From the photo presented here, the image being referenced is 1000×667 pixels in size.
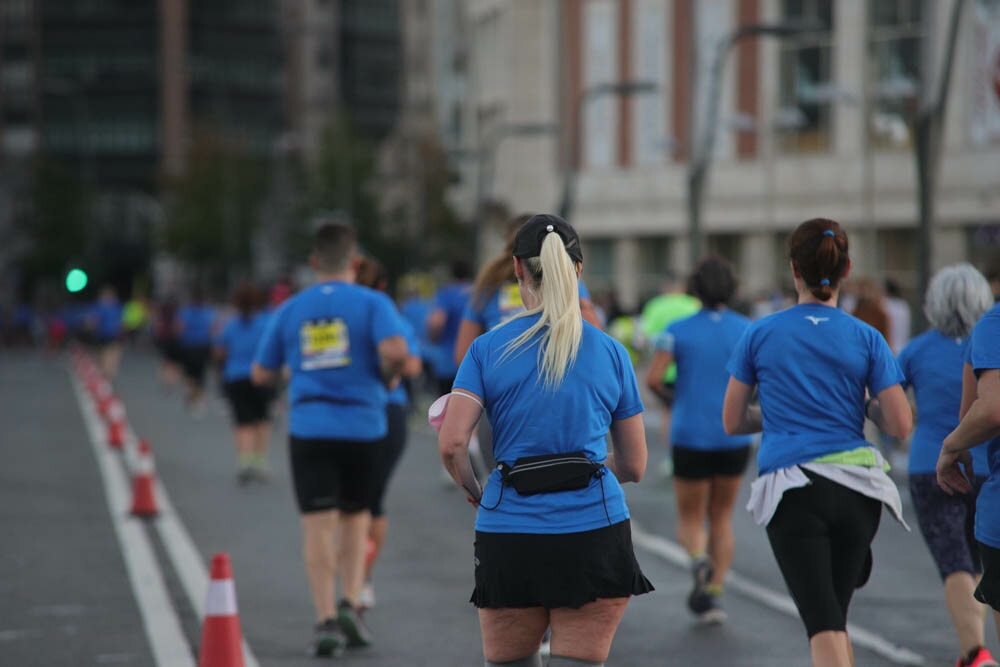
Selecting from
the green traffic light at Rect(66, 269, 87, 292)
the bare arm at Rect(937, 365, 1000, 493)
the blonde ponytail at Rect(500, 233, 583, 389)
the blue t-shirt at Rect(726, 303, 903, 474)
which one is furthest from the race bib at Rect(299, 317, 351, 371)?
the blonde ponytail at Rect(500, 233, 583, 389)

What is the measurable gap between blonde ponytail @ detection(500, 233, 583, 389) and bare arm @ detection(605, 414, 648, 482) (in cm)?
31

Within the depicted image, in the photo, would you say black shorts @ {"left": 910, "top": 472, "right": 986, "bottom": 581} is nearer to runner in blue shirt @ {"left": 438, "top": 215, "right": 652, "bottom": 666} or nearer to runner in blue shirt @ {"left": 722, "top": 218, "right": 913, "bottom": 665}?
runner in blue shirt @ {"left": 722, "top": 218, "right": 913, "bottom": 665}

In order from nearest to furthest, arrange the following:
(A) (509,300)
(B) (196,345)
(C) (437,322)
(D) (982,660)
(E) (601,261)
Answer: (D) (982,660) < (A) (509,300) < (C) (437,322) < (B) (196,345) < (E) (601,261)

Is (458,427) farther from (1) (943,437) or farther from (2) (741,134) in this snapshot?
(2) (741,134)

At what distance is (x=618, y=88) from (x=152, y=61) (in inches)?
3338

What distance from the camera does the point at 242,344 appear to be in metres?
17.2

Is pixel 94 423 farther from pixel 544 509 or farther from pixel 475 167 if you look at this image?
pixel 475 167

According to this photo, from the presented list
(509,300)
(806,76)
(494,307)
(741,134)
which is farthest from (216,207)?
(494,307)

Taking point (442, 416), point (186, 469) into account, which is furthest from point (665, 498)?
point (442, 416)

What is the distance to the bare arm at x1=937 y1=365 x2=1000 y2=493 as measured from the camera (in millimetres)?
5414

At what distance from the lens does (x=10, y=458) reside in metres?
19.8

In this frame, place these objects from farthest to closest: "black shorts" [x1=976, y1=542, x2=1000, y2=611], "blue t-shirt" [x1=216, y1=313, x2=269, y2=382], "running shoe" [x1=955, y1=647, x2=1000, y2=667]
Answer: "blue t-shirt" [x1=216, y1=313, x2=269, y2=382] < "running shoe" [x1=955, y1=647, x2=1000, y2=667] < "black shorts" [x1=976, y1=542, x2=1000, y2=611]

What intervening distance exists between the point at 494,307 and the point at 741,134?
4432cm

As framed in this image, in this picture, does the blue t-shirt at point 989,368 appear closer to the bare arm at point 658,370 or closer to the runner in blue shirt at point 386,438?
the runner in blue shirt at point 386,438
